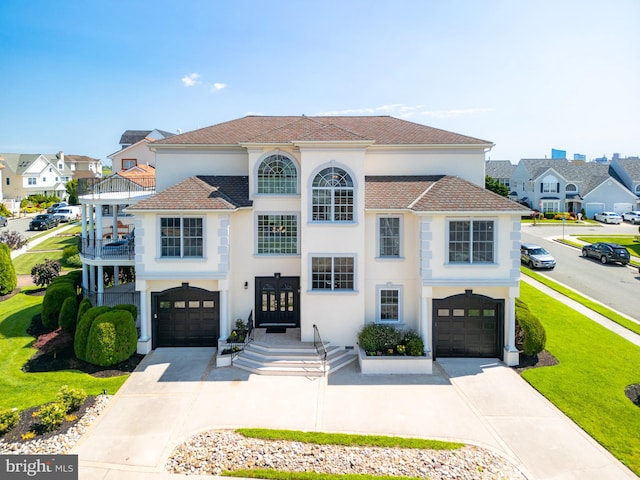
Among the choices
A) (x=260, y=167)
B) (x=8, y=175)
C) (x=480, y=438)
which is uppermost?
(x=8, y=175)

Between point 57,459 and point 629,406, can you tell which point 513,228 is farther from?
point 57,459

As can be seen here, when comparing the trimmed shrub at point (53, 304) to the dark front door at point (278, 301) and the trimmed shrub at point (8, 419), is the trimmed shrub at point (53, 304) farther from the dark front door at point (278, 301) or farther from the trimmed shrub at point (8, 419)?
the dark front door at point (278, 301)

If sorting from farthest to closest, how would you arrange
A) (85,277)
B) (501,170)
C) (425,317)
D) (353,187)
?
(501,170)
(85,277)
(353,187)
(425,317)

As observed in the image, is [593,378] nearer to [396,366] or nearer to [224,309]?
[396,366]

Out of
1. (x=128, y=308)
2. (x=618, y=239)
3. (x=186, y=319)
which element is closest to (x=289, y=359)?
(x=186, y=319)

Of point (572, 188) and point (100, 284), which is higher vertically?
point (572, 188)

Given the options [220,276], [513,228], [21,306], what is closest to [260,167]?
[220,276]
